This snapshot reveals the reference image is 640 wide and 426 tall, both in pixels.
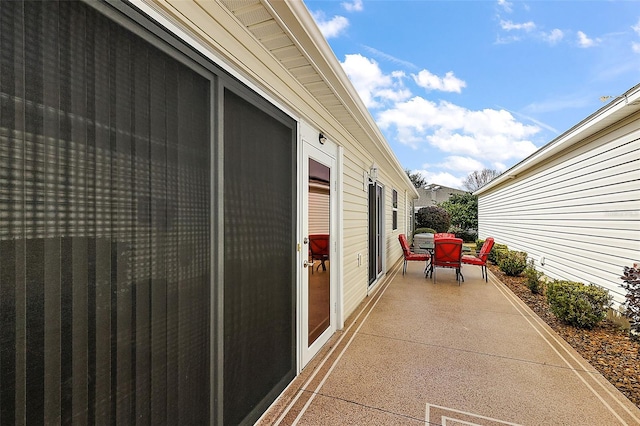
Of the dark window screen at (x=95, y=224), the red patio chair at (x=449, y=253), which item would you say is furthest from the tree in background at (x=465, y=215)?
the dark window screen at (x=95, y=224)

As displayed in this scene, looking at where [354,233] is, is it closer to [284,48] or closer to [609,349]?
[284,48]

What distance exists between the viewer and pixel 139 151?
48.5 inches

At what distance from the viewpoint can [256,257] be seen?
204 centimetres

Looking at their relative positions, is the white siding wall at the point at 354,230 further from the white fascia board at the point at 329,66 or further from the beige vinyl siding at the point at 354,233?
the white fascia board at the point at 329,66

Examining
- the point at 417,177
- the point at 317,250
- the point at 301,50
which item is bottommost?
the point at 317,250

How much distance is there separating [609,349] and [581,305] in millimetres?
650

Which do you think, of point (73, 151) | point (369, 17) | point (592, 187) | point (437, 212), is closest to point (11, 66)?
A: point (73, 151)

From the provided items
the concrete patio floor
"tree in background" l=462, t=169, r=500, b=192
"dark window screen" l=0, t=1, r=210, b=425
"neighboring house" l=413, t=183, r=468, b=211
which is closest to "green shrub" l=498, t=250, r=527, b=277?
the concrete patio floor

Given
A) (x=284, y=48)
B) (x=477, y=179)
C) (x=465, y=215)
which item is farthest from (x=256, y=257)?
(x=477, y=179)

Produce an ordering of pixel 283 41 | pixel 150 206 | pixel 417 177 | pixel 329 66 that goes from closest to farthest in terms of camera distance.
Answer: pixel 150 206 → pixel 283 41 → pixel 329 66 → pixel 417 177

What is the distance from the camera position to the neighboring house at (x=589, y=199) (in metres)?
3.71

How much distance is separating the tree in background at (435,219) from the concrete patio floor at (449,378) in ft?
40.6

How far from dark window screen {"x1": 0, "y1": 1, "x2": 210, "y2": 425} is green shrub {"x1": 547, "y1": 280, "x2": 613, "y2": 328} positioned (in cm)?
444

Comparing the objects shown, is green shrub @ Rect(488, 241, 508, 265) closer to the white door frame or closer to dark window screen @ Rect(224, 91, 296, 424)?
the white door frame
